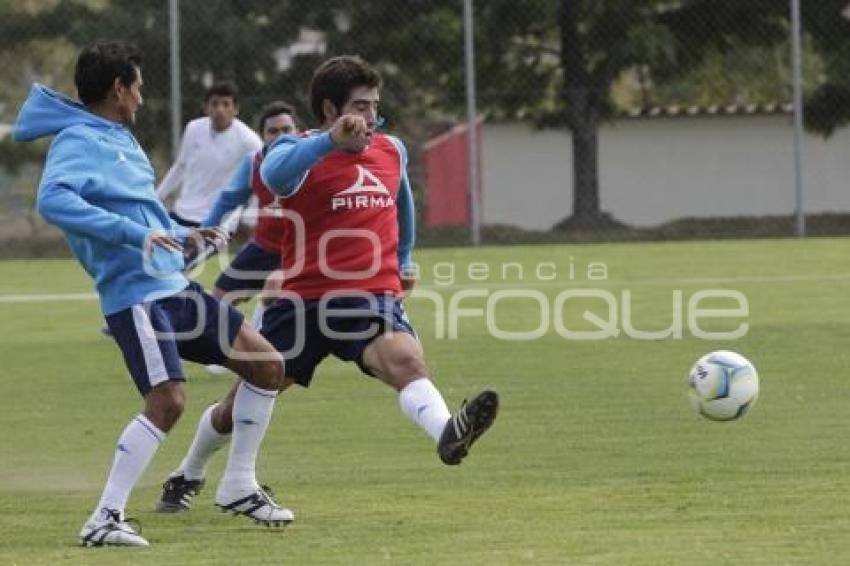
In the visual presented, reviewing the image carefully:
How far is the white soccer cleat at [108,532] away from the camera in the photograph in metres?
7.88

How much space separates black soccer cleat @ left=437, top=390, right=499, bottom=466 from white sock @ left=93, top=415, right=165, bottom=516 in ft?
3.51

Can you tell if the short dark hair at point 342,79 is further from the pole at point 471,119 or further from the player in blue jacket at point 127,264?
the pole at point 471,119

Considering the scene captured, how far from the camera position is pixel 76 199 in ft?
25.7

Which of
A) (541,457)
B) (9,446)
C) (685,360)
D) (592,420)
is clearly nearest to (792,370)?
(685,360)

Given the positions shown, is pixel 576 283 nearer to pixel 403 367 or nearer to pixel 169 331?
pixel 403 367

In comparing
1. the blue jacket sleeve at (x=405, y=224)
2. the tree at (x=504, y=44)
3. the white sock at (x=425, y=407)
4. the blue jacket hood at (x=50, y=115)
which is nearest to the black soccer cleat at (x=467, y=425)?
the white sock at (x=425, y=407)

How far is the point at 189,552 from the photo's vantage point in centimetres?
775

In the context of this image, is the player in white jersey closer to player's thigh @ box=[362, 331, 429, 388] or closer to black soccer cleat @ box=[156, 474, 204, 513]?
black soccer cleat @ box=[156, 474, 204, 513]

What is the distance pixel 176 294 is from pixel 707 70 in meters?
24.8

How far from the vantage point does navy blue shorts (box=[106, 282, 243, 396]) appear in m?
8.03

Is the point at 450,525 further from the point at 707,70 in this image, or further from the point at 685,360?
the point at 707,70

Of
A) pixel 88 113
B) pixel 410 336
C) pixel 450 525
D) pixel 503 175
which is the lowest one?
pixel 503 175

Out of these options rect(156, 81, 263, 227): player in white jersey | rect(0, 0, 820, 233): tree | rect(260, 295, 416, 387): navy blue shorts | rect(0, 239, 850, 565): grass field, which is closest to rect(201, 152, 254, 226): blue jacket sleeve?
rect(0, 239, 850, 565): grass field

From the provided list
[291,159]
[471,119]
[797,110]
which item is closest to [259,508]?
[291,159]
